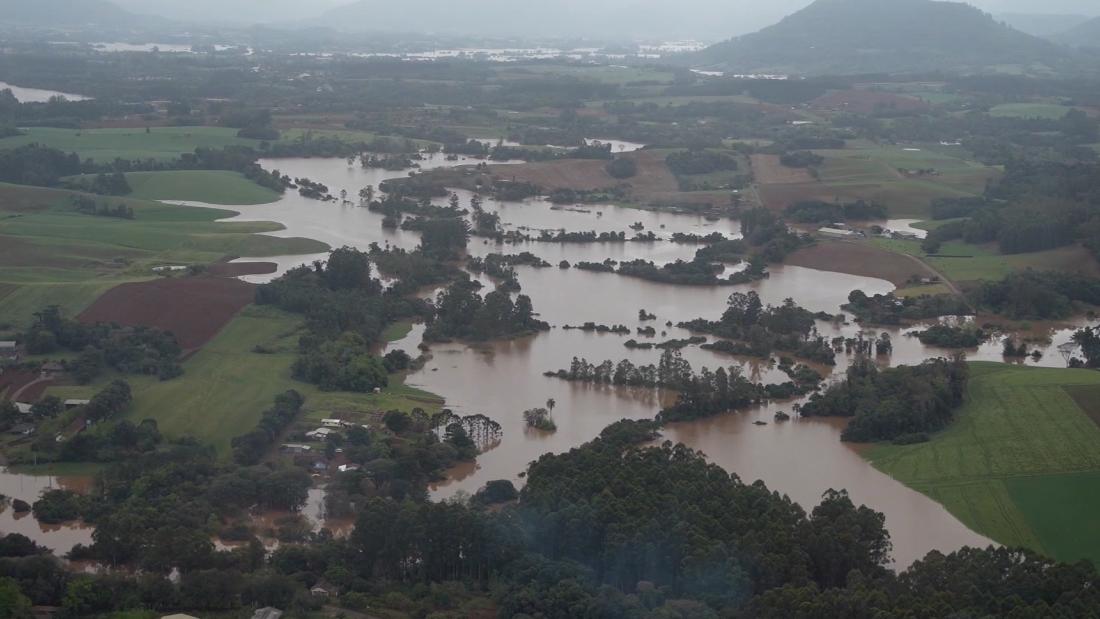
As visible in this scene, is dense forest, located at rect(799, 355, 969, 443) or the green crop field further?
the green crop field

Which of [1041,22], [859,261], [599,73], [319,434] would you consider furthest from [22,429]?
[1041,22]

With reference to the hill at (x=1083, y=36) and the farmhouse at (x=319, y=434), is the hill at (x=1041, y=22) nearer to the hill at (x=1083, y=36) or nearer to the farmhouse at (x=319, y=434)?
the hill at (x=1083, y=36)

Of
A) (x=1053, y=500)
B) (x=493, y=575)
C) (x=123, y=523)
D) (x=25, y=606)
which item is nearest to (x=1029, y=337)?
(x=1053, y=500)

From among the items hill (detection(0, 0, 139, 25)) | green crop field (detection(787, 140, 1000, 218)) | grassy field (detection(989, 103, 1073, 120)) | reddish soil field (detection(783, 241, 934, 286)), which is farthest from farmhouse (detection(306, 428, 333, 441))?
hill (detection(0, 0, 139, 25))

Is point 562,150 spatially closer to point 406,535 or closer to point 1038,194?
point 1038,194

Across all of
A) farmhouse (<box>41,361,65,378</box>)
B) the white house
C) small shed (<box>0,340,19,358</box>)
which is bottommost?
the white house

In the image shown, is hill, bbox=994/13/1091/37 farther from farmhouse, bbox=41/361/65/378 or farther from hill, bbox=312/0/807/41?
farmhouse, bbox=41/361/65/378

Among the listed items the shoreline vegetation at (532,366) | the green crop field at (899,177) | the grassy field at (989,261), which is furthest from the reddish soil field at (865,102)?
the grassy field at (989,261)

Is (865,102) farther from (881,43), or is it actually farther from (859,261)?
(859,261)
